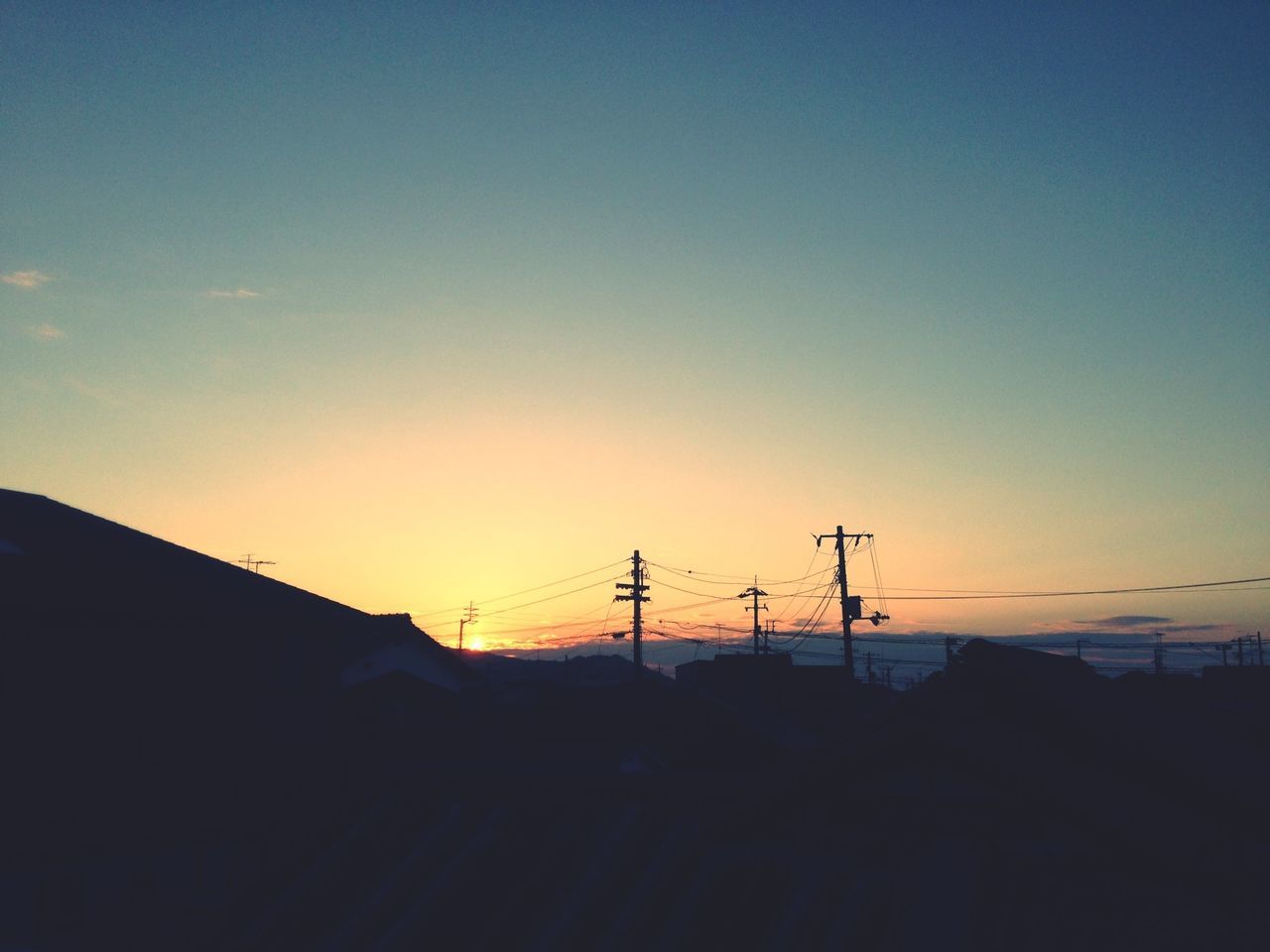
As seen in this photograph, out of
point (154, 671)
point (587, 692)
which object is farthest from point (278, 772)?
point (587, 692)

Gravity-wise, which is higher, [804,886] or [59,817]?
[804,886]

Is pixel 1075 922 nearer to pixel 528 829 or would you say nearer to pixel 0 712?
pixel 528 829

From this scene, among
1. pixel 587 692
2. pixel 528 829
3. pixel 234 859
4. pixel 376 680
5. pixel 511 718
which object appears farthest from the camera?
pixel 587 692

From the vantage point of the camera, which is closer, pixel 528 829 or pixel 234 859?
pixel 528 829

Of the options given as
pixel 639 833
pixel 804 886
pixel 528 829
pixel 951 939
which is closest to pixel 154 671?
pixel 528 829

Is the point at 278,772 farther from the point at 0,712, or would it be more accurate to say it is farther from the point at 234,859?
the point at 0,712

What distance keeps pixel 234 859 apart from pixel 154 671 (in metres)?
3.87

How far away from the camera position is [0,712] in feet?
43.0

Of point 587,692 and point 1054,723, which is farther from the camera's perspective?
point 587,692

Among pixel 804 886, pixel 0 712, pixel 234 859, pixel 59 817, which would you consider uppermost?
pixel 0 712

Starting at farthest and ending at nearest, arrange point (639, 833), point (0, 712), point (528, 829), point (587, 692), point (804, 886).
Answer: point (587, 692) → point (0, 712) → point (528, 829) → point (639, 833) → point (804, 886)

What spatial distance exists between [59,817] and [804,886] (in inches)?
523

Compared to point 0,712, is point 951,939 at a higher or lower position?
lower

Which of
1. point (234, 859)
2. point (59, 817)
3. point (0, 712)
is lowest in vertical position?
point (234, 859)
